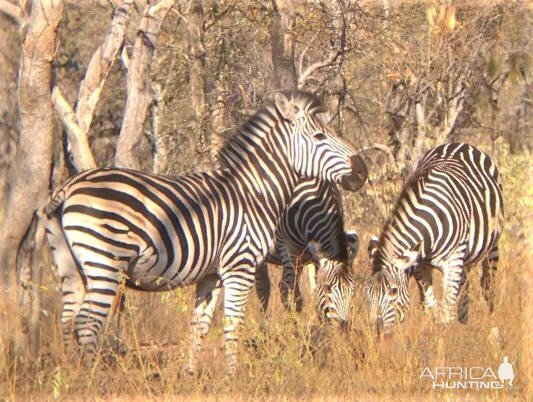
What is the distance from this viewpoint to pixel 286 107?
25.7 ft

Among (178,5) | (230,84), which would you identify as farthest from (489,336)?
(178,5)

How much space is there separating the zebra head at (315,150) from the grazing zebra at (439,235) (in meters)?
0.59

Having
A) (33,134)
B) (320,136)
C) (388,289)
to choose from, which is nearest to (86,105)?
(33,134)

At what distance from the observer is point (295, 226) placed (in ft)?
28.9

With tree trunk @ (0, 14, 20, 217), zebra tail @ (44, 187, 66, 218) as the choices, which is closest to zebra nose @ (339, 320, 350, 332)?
zebra tail @ (44, 187, 66, 218)

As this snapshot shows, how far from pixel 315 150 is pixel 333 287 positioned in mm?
1131

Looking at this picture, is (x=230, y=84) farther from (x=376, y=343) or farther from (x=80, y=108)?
(x=376, y=343)

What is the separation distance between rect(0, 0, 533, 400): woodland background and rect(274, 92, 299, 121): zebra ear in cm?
130

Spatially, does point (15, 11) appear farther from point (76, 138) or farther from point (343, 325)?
point (343, 325)

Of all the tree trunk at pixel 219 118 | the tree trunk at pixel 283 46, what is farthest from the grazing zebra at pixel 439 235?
the tree trunk at pixel 219 118

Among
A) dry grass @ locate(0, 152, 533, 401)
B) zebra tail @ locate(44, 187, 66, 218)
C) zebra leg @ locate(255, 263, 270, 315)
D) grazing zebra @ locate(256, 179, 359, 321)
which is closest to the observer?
dry grass @ locate(0, 152, 533, 401)

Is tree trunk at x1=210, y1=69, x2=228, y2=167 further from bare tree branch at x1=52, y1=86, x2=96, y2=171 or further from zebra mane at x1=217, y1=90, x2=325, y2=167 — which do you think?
zebra mane at x1=217, y1=90, x2=325, y2=167

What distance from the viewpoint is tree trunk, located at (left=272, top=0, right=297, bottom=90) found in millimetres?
9000

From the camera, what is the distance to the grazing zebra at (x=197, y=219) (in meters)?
6.41
